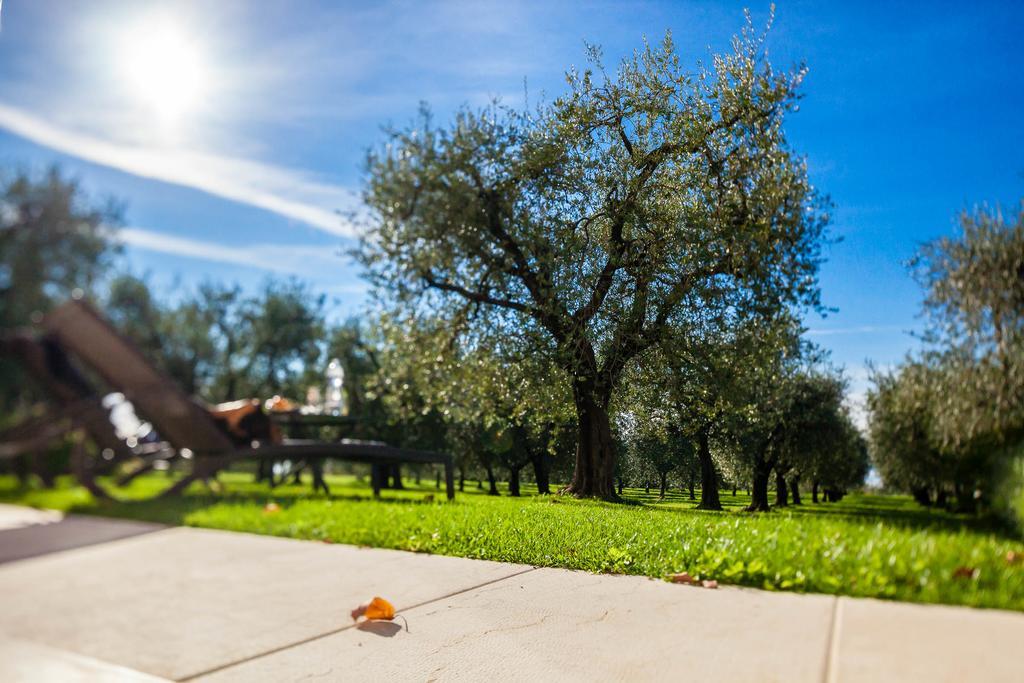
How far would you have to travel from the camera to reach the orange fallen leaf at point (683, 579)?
11.3 feet

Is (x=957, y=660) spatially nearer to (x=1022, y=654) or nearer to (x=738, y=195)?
(x=1022, y=654)

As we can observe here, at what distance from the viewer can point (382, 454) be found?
4176 millimetres

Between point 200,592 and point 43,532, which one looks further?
point 200,592

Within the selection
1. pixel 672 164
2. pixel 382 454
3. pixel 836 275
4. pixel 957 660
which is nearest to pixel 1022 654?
pixel 957 660

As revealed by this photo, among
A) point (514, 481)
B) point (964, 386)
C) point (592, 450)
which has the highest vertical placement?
point (964, 386)

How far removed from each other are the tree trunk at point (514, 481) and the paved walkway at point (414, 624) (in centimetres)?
43

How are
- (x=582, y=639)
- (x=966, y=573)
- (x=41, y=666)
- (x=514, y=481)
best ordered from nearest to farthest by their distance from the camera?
→ (x=41, y=666), (x=966, y=573), (x=582, y=639), (x=514, y=481)

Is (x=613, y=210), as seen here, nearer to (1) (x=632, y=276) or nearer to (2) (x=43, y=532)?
(1) (x=632, y=276)

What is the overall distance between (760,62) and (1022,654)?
261cm

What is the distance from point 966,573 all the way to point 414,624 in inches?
91.5

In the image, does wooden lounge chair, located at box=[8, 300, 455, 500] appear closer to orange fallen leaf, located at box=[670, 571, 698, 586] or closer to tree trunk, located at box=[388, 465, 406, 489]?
tree trunk, located at box=[388, 465, 406, 489]

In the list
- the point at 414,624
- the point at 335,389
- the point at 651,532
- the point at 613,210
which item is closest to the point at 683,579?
the point at 651,532

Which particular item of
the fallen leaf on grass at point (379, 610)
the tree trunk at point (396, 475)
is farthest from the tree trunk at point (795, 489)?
the tree trunk at point (396, 475)

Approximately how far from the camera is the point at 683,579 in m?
3.48
